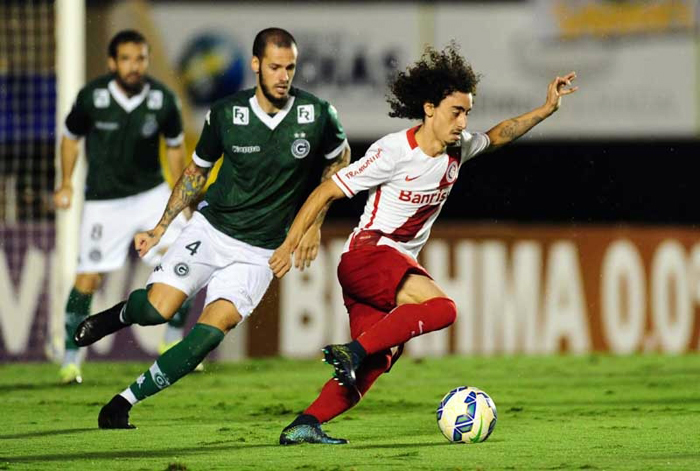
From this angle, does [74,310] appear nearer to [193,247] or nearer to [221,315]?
[193,247]

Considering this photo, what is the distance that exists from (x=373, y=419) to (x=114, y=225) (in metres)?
2.91

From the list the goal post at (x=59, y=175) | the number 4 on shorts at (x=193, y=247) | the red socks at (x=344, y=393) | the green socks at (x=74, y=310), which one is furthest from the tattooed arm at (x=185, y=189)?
the goal post at (x=59, y=175)

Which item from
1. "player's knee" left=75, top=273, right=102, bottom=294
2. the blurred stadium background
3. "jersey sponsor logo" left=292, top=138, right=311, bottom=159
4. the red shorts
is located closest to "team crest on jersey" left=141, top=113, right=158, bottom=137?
"player's knee" left=75, top=273, right=102, bottom=294

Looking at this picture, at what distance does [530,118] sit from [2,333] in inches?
258

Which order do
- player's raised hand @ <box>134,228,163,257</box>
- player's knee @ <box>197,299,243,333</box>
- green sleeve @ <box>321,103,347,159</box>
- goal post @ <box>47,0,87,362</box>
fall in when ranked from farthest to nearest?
1. goal post @ <box>47,0,87,362</box>
2. green sleeve @ <box>321,103,347,159</box>
3. player's raised hand @ <box>134,228,163,257</box>
4. player's knee @ <box>197,299,243,333</box>

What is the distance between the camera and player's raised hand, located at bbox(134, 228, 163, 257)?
7609mm

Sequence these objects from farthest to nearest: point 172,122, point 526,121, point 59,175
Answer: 1. point 59,175
2. point 172,122
3. point 526,121

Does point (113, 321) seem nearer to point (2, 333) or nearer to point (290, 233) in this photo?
point (290, 233)

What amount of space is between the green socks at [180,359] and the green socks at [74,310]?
308 centimetres

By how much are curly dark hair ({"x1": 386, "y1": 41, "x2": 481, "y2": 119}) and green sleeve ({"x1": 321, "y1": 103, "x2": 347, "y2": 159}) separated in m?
0.49

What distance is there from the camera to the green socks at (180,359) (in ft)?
23.8

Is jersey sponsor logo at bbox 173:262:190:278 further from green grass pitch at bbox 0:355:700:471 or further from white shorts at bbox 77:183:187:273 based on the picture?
white shorts at bbox 77:183:187:273

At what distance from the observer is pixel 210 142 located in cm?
773

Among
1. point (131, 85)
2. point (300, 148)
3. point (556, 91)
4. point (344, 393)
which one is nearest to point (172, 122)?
point (131, 85)
